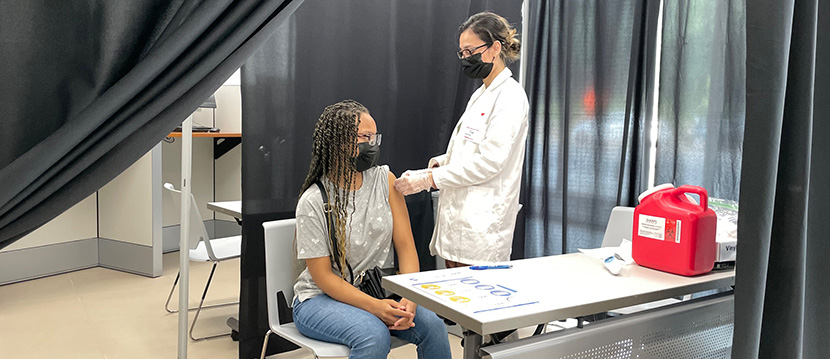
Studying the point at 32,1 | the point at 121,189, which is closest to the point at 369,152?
the point at 32,1

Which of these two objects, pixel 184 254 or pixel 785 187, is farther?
pixel 184 254

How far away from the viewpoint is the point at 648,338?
5.23 feet

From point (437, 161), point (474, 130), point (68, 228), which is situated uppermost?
point (474, 130)

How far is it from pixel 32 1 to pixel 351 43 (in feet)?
6.03

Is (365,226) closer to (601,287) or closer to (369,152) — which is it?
(369,152)

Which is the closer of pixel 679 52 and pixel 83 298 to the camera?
pixel 679 52

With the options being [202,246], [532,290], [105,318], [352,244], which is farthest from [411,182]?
[105,318]

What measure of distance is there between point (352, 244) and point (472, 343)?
822 mm

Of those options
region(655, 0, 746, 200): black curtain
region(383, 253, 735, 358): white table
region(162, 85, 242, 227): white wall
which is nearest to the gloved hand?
region(383, 253, 735, 358): white table

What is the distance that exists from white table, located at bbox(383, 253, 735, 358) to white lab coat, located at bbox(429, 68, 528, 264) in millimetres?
534

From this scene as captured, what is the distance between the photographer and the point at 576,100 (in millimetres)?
3055

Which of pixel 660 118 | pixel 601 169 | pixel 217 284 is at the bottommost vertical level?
pixel 217 284

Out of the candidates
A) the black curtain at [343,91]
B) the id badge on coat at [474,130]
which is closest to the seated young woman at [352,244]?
the id badge on coat at [474,130]

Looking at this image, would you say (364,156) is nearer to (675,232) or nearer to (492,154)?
(492,154)
